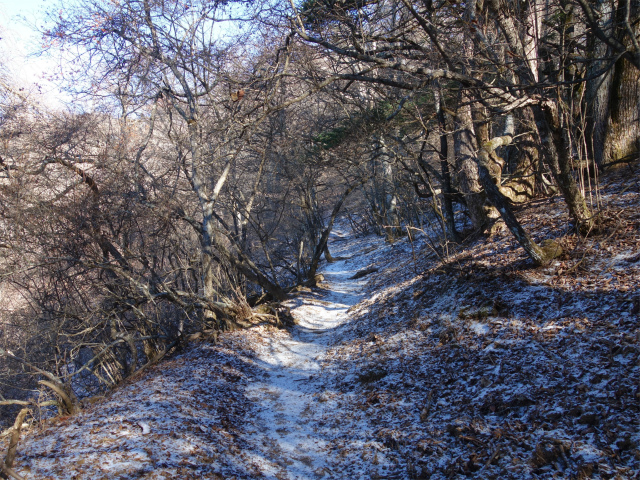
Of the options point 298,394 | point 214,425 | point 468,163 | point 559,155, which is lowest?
point 298,394

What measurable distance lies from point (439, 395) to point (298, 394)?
2.40 m

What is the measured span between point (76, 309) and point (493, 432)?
923 cm

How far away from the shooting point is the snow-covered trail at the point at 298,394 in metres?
4.23

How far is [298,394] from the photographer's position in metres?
6.20

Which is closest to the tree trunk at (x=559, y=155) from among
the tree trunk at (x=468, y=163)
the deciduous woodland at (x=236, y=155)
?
the deciduous woodland at (x=236, y=155)

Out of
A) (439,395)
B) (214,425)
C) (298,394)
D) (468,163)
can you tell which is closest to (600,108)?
(468,163)

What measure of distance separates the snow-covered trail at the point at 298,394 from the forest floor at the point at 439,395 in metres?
0.03

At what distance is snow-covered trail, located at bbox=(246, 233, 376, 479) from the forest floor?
0.09ft

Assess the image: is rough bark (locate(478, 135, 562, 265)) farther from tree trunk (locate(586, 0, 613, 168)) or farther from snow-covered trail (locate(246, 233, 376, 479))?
snow-covered trail (locate(246, 233, 376, 479))

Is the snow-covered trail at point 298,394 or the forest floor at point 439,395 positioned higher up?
the forest floor at point 439,395

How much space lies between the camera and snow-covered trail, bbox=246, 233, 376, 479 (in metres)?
4.23

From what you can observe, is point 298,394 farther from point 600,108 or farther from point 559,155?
point 600,108

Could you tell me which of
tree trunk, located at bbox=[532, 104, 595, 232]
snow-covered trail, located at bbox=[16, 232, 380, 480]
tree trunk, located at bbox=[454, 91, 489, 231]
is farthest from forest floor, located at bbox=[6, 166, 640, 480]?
tree trunk, located at bbox=[454, 91, 489, 231]

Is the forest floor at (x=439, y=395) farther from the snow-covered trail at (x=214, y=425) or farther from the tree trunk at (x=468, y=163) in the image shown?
the tree trunk at (x=468, y=163)
